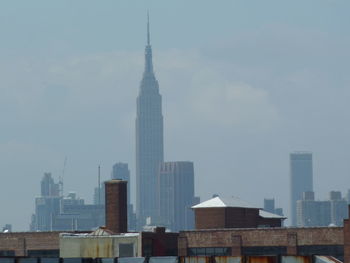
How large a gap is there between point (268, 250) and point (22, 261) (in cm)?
5851

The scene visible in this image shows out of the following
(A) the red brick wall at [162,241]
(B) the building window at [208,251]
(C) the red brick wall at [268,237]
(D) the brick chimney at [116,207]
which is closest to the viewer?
(A) the red brick wall at [162,241]

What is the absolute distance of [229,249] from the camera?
113m

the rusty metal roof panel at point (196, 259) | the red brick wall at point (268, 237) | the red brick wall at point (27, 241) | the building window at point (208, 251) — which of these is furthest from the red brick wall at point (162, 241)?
the rusty metal roof panel at point (196, 259)

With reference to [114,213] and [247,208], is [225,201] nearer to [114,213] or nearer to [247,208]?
[247,208]

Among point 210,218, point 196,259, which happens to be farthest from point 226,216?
point 196,259

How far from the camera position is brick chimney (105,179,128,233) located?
106m

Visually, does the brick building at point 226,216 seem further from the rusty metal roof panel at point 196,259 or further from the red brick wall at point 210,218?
the rusty metal roof panel at point 196,259

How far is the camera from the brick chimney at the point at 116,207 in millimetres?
106125

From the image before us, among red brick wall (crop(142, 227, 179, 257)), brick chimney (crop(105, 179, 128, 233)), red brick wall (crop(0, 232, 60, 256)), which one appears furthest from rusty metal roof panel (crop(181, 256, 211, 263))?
red brick wall (crop(0, 232, 60, 256))

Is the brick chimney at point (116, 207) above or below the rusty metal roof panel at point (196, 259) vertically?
above

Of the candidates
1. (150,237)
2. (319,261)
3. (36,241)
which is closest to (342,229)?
(150,237)

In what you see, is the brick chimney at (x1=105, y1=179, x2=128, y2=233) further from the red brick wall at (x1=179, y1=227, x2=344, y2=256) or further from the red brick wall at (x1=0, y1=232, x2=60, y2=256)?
the red brick wall at (x1=0, y1=232, x2=60, y2=256)

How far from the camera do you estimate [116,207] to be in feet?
349

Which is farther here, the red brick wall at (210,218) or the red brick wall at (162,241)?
the red brick wall at (210,218)
